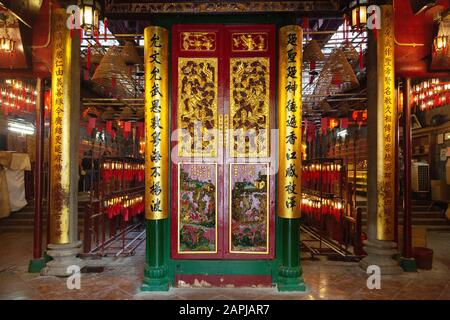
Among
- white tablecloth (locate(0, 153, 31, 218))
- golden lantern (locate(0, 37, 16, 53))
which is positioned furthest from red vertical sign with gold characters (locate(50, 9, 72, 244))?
white tablecloth (locate(0, 153, 31, 218))

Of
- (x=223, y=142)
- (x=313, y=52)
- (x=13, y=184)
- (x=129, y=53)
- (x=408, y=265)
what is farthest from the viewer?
(x=13, y=184)

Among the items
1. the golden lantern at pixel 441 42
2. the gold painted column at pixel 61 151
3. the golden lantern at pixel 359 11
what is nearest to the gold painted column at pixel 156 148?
the gold painted column at pixel 61 151

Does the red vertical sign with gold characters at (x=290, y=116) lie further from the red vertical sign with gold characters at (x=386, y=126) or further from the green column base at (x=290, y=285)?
the red vertical sign with gold characters at (x=386, y=126)

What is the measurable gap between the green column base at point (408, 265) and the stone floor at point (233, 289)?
0.11 m

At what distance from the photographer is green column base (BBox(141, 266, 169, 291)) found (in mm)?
4504

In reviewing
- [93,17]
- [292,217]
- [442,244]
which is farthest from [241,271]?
[442,244]

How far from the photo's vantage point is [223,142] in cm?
473

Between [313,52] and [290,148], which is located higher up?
[313,52]

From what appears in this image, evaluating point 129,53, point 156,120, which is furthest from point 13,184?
point 156,120

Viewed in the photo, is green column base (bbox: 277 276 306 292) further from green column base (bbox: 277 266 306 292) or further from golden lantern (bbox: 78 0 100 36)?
golden lantern (bbox: 78 0 100 36)

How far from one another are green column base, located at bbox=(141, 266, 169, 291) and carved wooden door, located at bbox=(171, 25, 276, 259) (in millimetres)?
339

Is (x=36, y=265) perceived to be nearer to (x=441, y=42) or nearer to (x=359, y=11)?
(x=359, y=11)

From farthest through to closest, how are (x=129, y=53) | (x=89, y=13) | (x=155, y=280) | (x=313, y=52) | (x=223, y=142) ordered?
(x=129, y=53), (x=313, y=52), (x=89, y=13), (x=223, y=142), (x=155, y=280)

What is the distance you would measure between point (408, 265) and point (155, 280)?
4.36 meters
